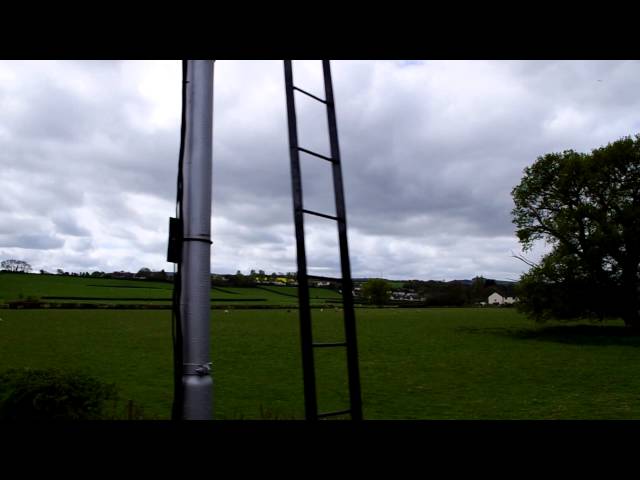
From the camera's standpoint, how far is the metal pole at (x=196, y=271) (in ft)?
8.46

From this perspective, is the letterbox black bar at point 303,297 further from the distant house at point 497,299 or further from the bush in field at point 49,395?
the distant house at point 497,299

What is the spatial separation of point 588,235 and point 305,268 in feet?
70.1

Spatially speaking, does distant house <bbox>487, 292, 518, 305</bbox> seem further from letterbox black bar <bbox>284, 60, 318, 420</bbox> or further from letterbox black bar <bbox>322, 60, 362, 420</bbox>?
letterbox black bar <bbox>284, 60, 318, 420</bbox>

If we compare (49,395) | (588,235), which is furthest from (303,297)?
(588,235)

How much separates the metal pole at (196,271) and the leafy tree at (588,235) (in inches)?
820

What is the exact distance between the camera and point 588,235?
70.0 feet

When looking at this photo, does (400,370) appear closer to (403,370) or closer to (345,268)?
(403,370)

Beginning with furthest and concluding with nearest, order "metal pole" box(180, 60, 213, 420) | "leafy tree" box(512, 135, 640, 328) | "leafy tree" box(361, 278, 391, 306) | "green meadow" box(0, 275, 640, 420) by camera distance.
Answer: "leafy tree" box(361, 278, 391, 306)
"leafy tree" box(512, 135, 640, 328)
"green meadow" box(0, 275, 640, 420)
"metal pole" box(180, 60, 213, 420)

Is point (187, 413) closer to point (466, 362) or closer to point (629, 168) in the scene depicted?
point (466, 362)

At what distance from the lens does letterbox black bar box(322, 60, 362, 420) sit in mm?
2965

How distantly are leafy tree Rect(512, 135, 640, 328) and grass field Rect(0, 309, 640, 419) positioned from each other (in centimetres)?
147

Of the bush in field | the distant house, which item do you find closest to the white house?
the distant house
